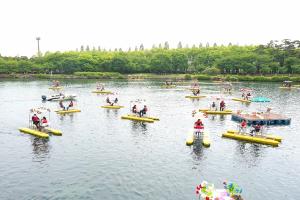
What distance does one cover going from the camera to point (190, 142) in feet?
138

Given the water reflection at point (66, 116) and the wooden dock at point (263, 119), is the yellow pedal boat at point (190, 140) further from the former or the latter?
the water reflection at point (66, 116)

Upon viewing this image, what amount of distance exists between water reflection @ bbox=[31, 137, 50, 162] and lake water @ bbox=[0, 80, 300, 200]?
108mm

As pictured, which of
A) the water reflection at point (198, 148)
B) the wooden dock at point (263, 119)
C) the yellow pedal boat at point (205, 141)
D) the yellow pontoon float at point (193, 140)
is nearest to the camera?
the water reflection at point (198, 148)

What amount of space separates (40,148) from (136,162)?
491 inches

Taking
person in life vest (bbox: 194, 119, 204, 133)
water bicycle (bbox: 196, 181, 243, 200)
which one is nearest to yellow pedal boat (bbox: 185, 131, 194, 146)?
person in life vest (bbox: 194, 119, 204, 133)

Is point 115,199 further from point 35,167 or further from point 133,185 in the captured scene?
point 35,167

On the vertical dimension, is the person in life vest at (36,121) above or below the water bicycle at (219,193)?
above

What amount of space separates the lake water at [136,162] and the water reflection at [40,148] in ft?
0.35

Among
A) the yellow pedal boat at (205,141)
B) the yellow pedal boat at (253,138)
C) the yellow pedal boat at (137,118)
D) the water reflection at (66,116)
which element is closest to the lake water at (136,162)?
the yellow pedal boat at (205,141)

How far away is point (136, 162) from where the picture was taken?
3588 cm

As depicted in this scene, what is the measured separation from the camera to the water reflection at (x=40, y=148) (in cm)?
3753

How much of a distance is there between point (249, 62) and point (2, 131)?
153 metres

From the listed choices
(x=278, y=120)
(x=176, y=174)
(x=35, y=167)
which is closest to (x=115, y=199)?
(x=176, y=174)

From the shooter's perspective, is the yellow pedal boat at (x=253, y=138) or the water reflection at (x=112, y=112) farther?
the water reflection at (x=112, y=112)
